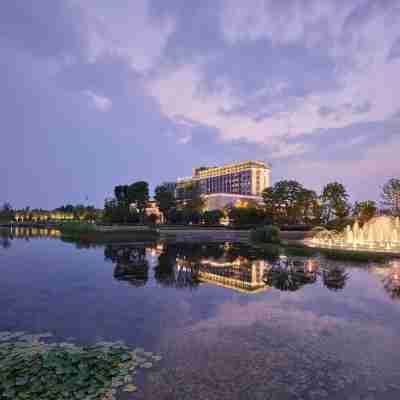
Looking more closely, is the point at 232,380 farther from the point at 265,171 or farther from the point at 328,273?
the point at 265,171

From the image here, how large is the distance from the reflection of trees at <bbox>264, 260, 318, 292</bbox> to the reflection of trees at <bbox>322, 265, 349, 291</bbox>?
2.02 ft

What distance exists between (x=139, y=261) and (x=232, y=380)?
18.0 metres

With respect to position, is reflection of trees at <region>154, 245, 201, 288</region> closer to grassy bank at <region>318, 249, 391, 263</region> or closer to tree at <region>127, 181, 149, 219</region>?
grassy bank at <region>318, 249, 391, 263</region>

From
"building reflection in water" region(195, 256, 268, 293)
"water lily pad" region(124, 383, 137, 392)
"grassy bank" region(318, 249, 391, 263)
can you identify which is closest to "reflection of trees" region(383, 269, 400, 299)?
"grassy bank" region(318, 249, 391, 263)

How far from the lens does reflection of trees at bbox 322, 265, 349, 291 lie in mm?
14281

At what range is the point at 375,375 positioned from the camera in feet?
20.4

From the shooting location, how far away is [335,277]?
1634 cm

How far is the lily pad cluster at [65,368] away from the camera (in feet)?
17.5

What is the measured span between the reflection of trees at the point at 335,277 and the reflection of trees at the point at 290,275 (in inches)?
24.2

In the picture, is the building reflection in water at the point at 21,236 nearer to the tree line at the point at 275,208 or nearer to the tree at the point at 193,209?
the tree line at the point at 275,208

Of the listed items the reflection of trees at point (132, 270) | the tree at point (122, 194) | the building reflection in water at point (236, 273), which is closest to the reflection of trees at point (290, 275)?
the building reflection in water at point (236, 273)

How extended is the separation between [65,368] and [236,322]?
525 centimetres

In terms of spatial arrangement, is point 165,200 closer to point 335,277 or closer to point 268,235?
point 268,235

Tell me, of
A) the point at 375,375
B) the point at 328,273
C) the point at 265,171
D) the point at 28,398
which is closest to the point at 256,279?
the point at 328,273
